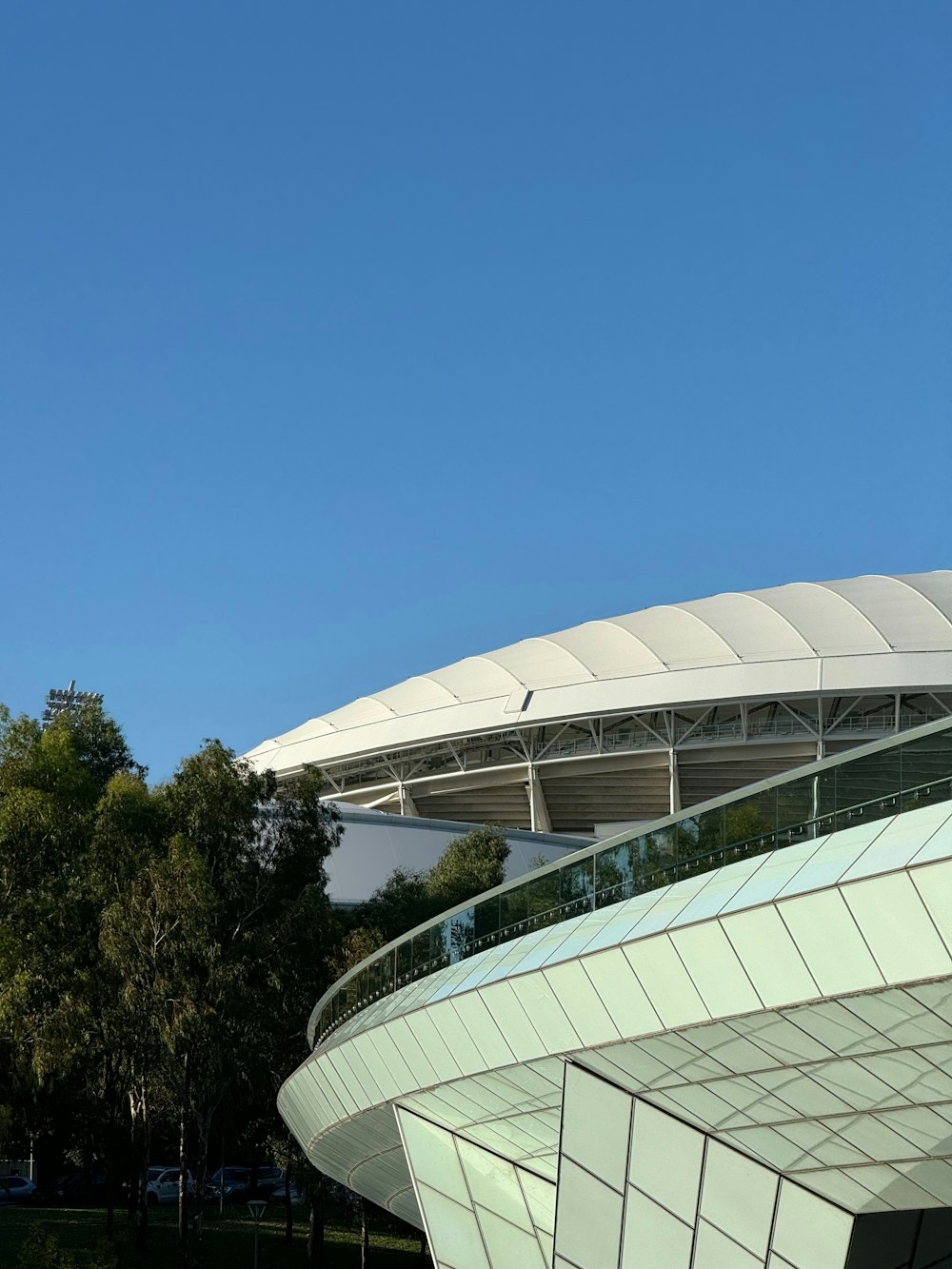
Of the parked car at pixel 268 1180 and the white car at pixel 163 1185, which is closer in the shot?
the white car at pixel 163 1185

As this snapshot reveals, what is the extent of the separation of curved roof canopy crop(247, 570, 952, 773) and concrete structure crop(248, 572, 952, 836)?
0.08 metres

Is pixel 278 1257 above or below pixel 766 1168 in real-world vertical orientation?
below

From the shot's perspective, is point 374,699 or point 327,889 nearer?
point 327,889

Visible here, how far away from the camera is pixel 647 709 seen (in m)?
54.8

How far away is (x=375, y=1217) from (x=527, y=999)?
1099 inches

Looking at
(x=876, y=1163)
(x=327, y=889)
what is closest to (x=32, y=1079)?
(x=327, y=889)

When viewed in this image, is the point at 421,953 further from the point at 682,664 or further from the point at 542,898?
the point at 682,664

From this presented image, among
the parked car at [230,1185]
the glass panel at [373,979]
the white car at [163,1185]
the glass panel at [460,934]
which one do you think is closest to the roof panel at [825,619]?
the parked car at [230,1185]

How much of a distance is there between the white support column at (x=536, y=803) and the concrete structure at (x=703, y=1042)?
3639 centimetres

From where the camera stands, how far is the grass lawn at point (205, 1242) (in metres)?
33.2

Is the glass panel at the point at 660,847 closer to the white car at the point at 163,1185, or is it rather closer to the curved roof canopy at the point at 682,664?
the white car at the point at 163,1185

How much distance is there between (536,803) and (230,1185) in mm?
18651

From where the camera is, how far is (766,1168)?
54.2 feet

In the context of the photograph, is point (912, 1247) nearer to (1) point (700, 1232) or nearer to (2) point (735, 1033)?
(1) point (700, 1232)
